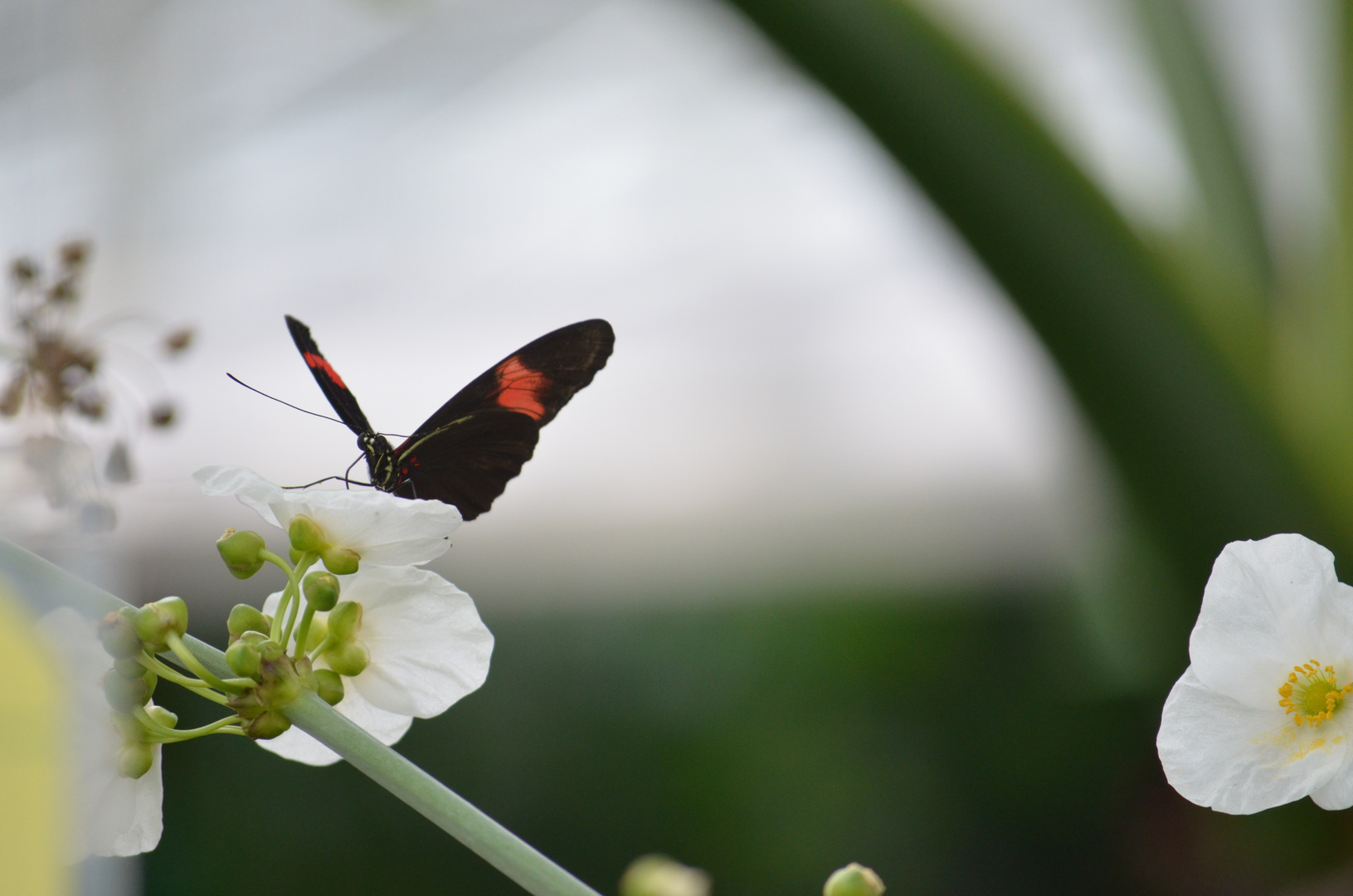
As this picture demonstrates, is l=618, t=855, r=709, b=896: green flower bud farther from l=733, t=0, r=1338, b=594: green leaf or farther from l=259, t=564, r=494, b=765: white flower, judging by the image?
l=733, t=0, r=1338, b=594: green leaf

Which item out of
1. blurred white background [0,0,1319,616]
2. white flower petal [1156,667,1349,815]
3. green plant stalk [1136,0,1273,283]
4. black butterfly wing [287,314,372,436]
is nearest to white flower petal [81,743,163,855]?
black butterfly wing [287,314,372,436]

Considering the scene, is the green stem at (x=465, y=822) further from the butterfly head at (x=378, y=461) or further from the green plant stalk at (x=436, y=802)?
the butterfly head at (x=378, y=461)

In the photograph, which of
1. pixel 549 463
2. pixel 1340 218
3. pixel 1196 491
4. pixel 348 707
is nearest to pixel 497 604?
pixel 549 463

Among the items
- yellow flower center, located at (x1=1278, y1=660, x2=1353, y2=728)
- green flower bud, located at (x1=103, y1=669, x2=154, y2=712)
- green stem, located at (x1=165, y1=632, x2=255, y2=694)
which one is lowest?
green flower bud, located at (x1=103, y1=669, x2=154, y2=712)

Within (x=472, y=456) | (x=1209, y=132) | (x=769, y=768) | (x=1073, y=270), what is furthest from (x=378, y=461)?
(x=769, y=768)

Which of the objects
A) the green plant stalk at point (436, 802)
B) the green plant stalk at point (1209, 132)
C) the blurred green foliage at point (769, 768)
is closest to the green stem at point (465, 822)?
the green plant stalk at point (436, 802)

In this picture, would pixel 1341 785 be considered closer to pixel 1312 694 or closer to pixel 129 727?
pixel 1312 694
